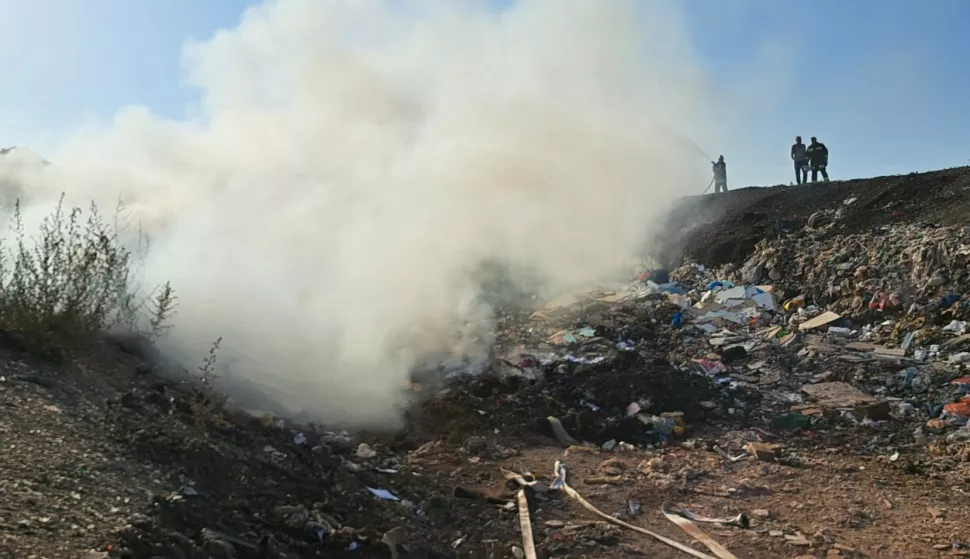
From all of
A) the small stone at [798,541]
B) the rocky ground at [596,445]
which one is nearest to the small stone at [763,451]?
the rocky ground at [596,445]

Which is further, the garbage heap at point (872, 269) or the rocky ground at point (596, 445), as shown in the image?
the garbage heap at point (872, 269)

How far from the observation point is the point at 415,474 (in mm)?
5504

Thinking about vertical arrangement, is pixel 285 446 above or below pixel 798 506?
above

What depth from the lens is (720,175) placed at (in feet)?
59.2

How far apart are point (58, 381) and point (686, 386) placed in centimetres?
612

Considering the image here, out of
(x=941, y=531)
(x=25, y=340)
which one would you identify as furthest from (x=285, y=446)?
(x=941, y=531)

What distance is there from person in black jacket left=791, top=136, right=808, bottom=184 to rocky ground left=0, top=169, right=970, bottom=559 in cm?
525

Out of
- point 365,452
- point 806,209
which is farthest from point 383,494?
point 806,209

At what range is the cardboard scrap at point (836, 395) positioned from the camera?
7.32 metres

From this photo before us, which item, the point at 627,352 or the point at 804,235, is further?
the point at 804,235

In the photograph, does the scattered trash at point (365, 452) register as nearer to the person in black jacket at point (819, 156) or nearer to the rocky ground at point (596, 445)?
the rocky ground at point (596, 445)

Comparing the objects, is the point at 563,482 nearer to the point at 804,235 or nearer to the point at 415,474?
the point at 415,474

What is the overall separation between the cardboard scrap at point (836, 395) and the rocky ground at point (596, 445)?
0.13 feet

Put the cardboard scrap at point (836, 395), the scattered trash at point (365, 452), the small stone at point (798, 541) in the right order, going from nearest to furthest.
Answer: the small stone at point (798, 541)
the scattered trash at point (365, 452)
the cardboard scrap at point (836, 395)
